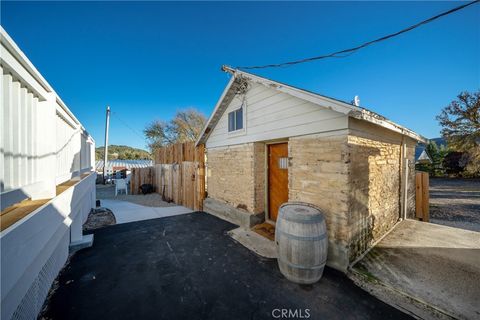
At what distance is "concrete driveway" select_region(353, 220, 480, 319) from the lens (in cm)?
255

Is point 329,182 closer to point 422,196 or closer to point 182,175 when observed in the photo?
point 422,196

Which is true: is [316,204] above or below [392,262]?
above

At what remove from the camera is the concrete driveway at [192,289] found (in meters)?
2.53

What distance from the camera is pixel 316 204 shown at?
12.7 feet

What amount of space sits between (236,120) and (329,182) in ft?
12.3

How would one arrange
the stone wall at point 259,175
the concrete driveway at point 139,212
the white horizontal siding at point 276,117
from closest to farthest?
the white horizontal siding at point 276,117
the stone wall at point 259,175
the concrete driveway at point 139,212

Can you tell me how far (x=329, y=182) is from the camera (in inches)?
144

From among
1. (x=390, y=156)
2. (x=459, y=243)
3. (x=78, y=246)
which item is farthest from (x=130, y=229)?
(x=459, y=243)

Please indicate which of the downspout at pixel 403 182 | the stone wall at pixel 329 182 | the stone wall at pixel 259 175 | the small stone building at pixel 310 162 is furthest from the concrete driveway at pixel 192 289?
the downspout at pixel 403 182

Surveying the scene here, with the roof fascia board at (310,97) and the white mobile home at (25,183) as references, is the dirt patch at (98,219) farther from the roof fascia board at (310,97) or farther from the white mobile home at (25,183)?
the roof fascia board at (310,97)

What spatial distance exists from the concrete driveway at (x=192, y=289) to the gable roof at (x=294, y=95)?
9.82 ft

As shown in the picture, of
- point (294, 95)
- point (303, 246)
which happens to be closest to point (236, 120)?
point (294, 95)

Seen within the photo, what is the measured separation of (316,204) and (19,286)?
431cm

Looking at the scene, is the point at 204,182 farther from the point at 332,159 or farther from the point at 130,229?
the point at 332,159
